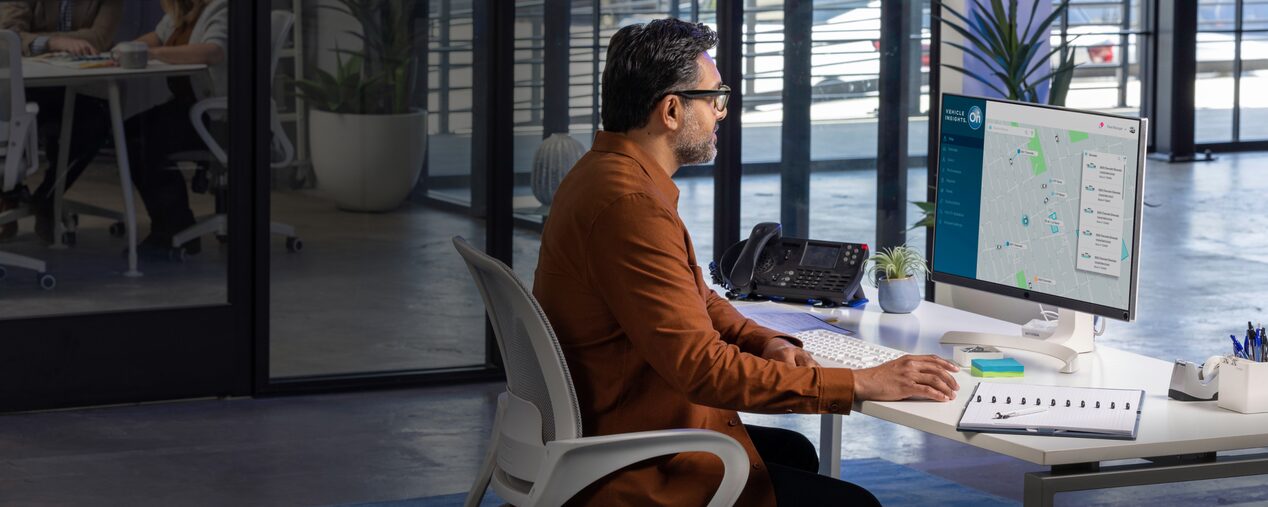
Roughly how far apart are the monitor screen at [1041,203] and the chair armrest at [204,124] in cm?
286

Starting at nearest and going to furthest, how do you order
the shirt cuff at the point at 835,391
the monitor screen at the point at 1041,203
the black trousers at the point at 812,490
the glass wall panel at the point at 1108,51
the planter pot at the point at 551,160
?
the shirt cuff at the point at 835,391
the black trousers at the point at 812,490
the monitor screen at the point at 1041,203
the planter pot at the point at 551,160
the glass wall panel at the point at 1108,51

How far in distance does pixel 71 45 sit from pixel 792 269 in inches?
107

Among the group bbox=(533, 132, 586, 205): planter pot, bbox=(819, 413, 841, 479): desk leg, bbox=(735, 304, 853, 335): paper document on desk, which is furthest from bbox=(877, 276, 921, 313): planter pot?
bbox=(533, 132, 586, 205): planter pot

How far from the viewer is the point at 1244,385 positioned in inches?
102

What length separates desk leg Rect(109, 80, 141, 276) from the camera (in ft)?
16.7

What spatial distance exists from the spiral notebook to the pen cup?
0.14 m

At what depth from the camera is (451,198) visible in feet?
18.3

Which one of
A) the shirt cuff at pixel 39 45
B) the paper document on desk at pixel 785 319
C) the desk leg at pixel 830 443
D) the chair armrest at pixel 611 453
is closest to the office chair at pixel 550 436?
the chair armrest at pixel 611 453

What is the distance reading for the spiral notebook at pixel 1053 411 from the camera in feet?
8.02

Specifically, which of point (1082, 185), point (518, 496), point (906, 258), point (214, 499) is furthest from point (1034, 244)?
point (214, 499)

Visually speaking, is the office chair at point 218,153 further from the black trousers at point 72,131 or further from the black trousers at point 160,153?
the black trousers at point 72,131

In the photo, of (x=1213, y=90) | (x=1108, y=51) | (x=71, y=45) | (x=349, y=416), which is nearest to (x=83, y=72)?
(x=71, y=45)

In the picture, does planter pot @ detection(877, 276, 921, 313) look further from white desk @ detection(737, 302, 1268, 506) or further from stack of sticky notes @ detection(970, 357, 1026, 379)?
stack of sticky notes @ detection(970, 357, 1026, 379)

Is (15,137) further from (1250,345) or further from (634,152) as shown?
(1250,345)
